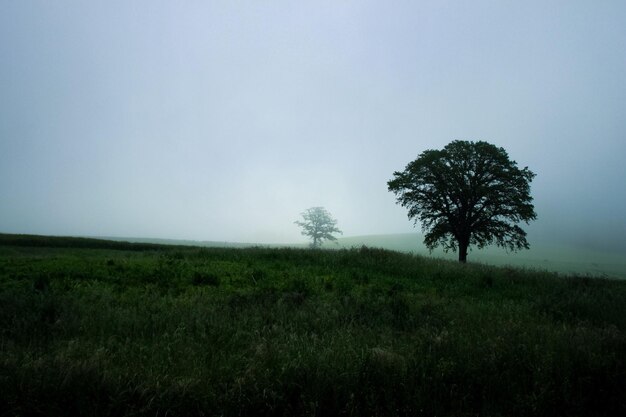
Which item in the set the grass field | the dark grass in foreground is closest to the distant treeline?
the grass field

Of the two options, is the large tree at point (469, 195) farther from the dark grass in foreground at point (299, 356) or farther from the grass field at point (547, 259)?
the dark grass in foreground at point (299, 356)

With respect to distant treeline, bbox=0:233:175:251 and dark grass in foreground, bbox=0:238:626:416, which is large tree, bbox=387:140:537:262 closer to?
dark grass in foreground, bbox=0:238:626:416

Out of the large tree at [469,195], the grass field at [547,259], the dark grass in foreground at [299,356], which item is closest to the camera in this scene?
the dark grass in foreground at [299,356]

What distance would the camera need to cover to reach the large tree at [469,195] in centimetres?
2558

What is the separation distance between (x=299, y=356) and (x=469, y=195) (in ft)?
83.9

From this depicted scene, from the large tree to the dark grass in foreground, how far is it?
18.3 meters

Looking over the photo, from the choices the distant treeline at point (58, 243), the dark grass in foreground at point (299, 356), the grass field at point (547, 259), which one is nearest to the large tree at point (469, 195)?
the grass field at point (547, 259)

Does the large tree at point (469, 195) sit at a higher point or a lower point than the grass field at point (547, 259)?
higher

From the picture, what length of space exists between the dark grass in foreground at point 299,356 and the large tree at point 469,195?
1827cm

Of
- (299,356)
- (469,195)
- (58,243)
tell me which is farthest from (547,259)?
(58,243)

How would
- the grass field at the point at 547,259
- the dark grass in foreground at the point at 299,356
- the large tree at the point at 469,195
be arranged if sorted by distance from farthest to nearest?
the grass field at the point at 547,259, the large tree at the point at 469,195, the dark grass in foreground at the point at 299,356

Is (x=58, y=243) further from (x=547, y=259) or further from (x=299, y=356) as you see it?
(x=547, y=259)

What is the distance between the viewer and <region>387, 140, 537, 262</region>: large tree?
25.6 metres

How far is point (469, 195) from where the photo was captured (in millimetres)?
25656
